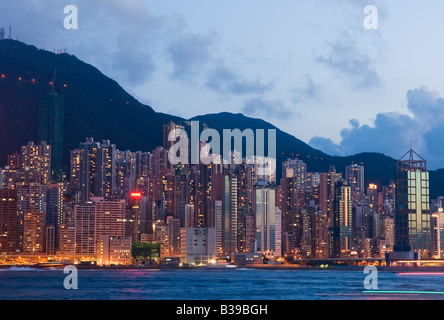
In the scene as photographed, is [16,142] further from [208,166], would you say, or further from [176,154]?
[208,166]

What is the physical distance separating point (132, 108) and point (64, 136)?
38.8ft

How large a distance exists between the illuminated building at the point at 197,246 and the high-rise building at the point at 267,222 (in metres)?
7.95

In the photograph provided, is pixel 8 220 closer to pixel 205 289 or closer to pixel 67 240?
pixel 67 240

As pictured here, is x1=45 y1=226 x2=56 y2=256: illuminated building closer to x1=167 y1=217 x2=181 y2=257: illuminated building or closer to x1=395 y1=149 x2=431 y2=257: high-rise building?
x1=167 y1=217 x2=181 y2=257: illuminated building

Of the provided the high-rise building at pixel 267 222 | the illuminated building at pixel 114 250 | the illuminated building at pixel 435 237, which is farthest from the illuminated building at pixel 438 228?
the illuminated building at pixel 114 250

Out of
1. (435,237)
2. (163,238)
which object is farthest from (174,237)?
(435,237)

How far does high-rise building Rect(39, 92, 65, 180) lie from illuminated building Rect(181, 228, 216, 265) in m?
34.6

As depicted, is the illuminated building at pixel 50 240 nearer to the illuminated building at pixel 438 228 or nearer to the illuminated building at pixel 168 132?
the illuminated building at pixel 168 132

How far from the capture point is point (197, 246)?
301 ft

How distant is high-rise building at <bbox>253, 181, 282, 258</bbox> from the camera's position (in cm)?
9881

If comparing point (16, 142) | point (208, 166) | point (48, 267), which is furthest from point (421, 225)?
point (16, 142)

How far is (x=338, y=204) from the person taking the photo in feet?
349

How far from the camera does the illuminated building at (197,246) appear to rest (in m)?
91.2

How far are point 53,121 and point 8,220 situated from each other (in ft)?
110
